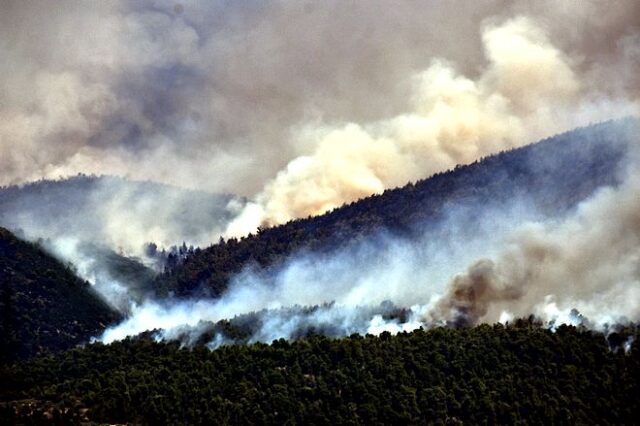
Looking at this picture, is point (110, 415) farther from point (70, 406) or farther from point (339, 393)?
point (339, 393)

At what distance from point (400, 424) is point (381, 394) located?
26.2ft

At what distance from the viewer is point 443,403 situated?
7810 inches

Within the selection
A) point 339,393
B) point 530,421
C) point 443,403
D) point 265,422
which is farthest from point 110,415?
point 530,421

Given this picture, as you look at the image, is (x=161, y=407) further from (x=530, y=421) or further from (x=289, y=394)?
(x=530, y=421)

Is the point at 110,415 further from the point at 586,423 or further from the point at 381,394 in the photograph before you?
the point at 586,423

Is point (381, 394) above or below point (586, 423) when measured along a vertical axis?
above

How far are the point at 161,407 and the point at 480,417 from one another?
62.1m

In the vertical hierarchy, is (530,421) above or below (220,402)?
below

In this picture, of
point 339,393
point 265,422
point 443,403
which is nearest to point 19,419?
Result: point 265,422

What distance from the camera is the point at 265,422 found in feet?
616

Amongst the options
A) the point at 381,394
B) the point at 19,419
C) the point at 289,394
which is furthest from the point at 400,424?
the point at 19,419

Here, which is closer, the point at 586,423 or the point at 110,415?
the point at 110,415

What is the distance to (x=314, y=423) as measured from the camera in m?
190

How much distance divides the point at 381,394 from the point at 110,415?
2082 inches
